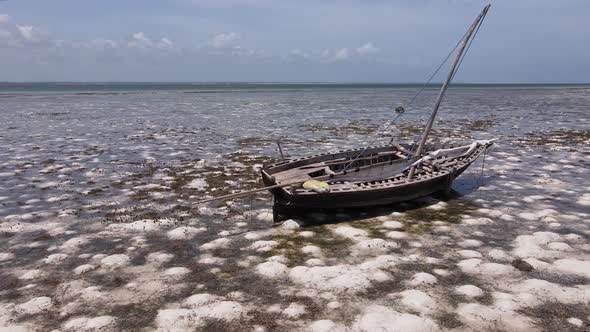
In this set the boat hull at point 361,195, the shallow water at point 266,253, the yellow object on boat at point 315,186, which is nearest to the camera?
the shallow water at point 266,253

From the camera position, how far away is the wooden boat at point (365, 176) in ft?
34.7

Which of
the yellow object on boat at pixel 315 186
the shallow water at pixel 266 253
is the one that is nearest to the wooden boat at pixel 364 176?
the yellow object on boat at pixel 315 186

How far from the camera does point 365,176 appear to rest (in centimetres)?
1362

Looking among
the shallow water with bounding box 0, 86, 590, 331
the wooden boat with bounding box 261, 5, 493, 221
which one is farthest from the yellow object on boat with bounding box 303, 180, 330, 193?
the shallow water with bounding box 0, 86, 590, 331

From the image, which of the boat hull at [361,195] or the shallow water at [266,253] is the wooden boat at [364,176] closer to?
the boat hull at [361,195]

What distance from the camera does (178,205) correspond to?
12.6 metres

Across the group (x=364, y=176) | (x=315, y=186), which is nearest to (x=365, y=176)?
(x=364, y=176)

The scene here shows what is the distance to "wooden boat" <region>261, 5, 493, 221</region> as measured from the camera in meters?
10.6

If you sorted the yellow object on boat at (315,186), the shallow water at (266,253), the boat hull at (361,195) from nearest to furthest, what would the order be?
1. the shallow water at (266,253)
2. the boat hull at (361,195)
3. the yellow object on boat at (315,186)

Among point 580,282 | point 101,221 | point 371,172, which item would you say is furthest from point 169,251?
point 580,282

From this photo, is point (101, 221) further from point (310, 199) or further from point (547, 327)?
point (547, 327)

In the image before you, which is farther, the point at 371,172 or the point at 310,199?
the point at 371,172

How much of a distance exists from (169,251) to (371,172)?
24.3 ft

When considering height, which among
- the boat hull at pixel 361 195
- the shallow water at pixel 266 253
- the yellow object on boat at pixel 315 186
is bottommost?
the shallow water at pixel 266 253
